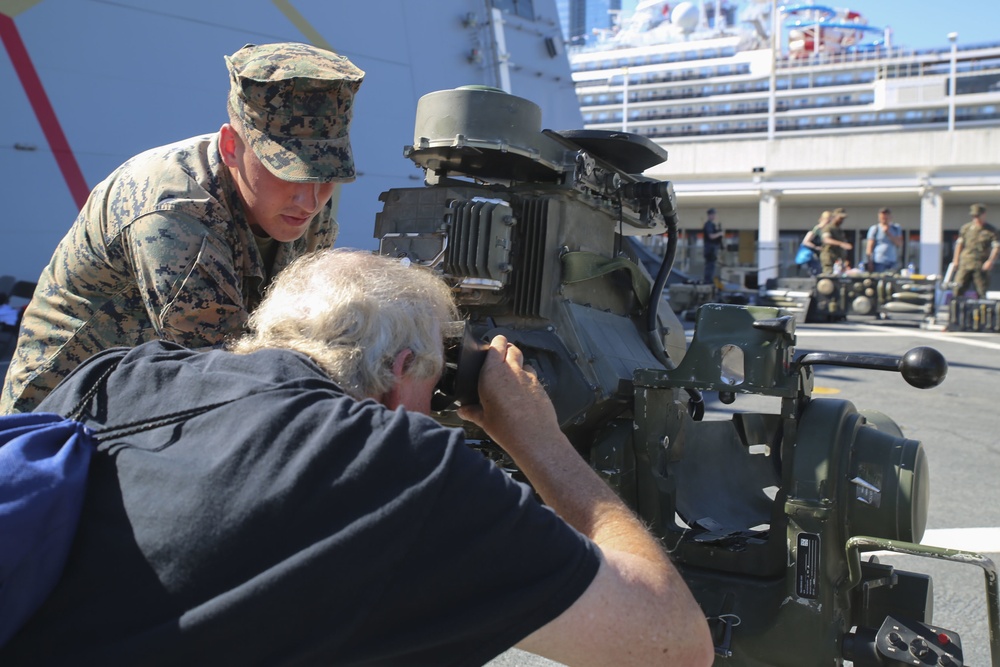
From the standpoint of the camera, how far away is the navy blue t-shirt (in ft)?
3.79

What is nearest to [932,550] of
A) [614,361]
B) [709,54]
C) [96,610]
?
[614,361]

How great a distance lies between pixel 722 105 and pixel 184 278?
8588 cm

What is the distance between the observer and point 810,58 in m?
88.1

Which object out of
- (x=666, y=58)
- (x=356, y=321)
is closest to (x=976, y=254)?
(x=356, y=321)

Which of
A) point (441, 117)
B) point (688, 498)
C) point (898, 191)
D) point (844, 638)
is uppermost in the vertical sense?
point (898, 191)

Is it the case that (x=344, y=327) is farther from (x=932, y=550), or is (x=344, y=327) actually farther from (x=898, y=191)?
(x=898, y=191)

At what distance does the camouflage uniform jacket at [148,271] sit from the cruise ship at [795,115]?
26252 millimetres

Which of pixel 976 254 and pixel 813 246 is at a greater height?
pixel 813 246

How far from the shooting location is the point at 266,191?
7.47 ft

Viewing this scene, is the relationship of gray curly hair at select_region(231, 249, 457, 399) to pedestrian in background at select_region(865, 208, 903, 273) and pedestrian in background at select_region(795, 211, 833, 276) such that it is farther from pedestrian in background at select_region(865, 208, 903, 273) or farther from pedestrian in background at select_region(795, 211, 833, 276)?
pedestrian in background at select_region(865, 208, 903, 273)

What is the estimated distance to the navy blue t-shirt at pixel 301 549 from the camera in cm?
115

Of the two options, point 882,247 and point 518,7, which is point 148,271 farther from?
point 882,247

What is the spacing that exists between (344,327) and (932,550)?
1636 millimetres

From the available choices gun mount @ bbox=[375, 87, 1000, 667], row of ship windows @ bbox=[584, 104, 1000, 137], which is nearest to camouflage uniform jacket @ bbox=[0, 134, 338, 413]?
gun mount @ bbox=[375, 87, 1000, 667]
